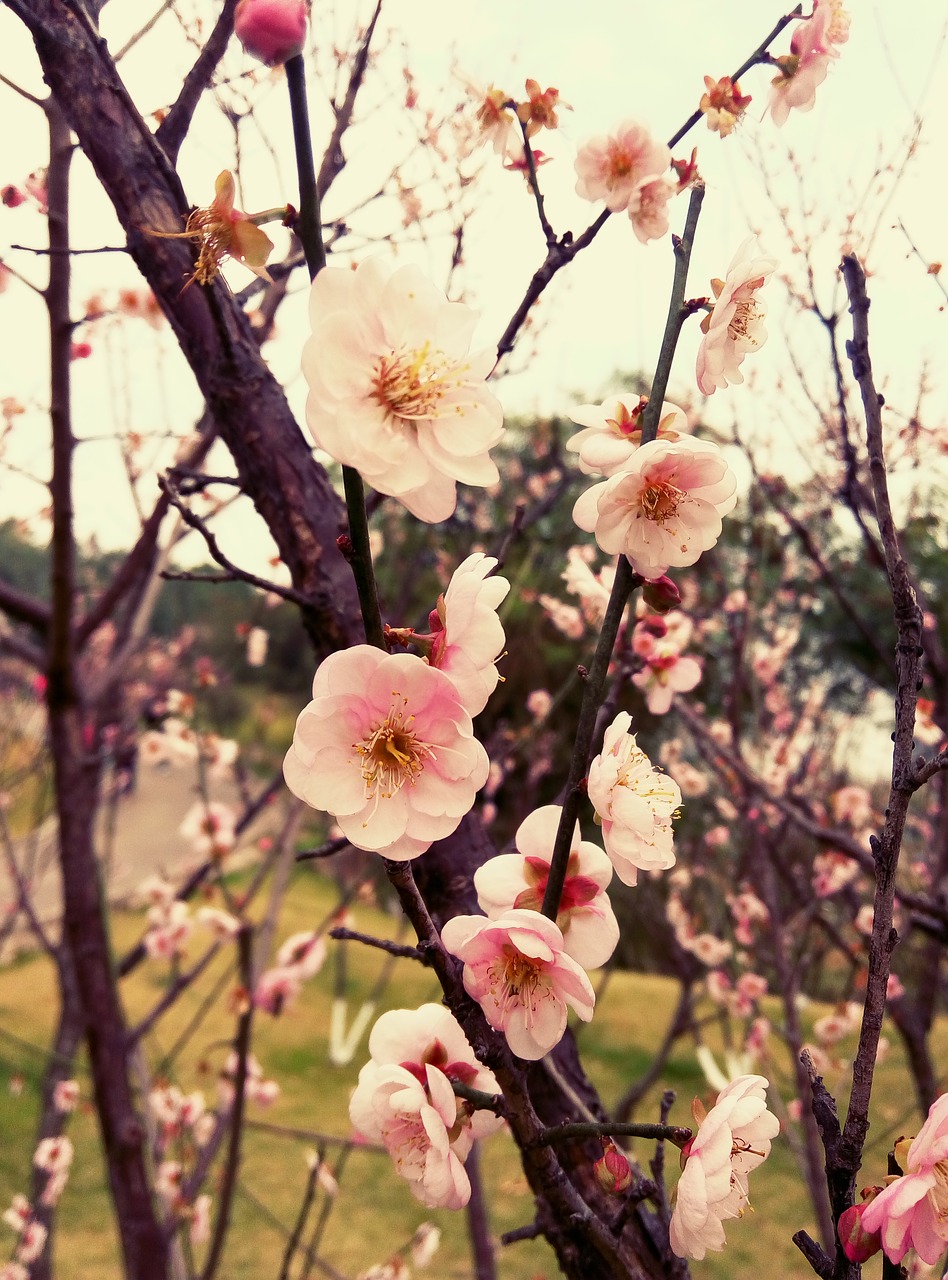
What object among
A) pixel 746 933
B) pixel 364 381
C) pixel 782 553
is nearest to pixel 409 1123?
pixel 364 381

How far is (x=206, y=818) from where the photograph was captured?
2232 millimetres

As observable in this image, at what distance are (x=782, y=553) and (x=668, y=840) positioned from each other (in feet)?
14.0

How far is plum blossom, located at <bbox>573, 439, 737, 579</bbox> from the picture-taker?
0.51m

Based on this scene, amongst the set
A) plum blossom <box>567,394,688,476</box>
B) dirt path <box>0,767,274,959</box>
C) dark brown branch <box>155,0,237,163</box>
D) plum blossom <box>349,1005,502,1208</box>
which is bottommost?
plum blossom <box>349,1005,502,1208</box>

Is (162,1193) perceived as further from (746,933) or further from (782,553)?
(782,553)

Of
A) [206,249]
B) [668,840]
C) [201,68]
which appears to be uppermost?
[201,68]

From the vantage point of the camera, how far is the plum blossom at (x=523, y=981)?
1.47 ft

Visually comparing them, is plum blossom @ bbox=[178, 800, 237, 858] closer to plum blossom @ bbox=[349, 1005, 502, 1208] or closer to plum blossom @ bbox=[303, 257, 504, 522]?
plum blossom @ bbox=[349, 1005, 502, 1208]

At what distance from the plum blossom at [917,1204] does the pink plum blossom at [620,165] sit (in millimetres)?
677

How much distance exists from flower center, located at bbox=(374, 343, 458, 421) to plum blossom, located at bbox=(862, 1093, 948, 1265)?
44 cm

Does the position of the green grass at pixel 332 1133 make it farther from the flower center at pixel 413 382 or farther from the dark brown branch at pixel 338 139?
the flower center at pixel 413 382

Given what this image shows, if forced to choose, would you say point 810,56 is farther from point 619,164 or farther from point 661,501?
point 661,501

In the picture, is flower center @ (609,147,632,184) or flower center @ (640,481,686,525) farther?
flower center @ (609,147,632,184)

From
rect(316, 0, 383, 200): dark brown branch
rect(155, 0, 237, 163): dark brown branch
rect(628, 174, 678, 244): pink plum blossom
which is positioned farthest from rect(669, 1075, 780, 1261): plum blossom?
rect(316, 0, 383, 200): dark brown branch
